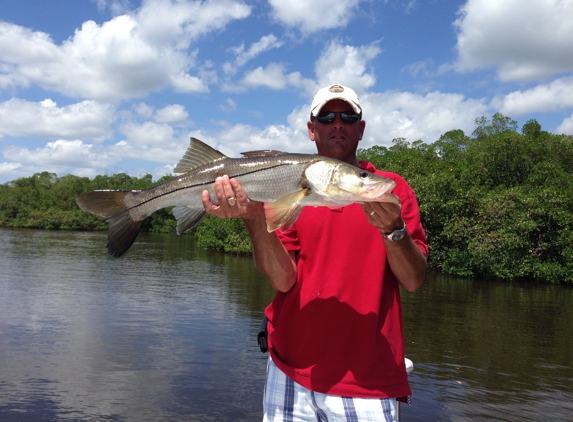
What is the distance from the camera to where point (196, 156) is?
11.1 ft

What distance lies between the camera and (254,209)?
10.00 feet

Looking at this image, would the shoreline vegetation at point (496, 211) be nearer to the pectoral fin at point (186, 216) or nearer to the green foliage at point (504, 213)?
the green foliage at point (504, 213)

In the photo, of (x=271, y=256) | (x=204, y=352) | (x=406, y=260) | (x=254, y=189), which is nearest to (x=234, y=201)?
(x=254, y=189)

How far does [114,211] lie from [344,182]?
1717 mm

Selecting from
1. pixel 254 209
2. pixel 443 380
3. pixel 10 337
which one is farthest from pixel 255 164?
pixel 10 337

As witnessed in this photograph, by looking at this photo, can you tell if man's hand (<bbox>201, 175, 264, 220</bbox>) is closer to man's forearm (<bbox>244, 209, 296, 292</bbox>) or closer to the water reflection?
man's forearm (<bbox>244, 209, 296, 292</bbox>)

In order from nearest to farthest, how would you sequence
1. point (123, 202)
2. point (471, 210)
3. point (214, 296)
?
point (123, 202) < point (214, 296) < point (471, 210)

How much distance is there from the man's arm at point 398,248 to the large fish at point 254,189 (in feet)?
0.21

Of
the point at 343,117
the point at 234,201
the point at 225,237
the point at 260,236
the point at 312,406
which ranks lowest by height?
the point at 312,406

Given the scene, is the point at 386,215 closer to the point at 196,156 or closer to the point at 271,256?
the point at 271,256

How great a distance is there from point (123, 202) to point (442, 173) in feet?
106

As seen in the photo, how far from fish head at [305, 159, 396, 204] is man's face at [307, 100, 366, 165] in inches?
13.2

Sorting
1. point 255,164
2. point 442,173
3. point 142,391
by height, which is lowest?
point 142,391

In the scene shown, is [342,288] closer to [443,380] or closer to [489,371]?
[443,380]
